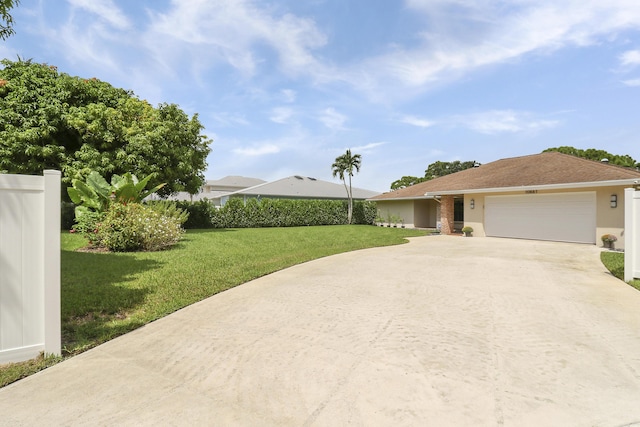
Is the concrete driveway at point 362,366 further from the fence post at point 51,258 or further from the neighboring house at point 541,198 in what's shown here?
the neighboring house at point 541,198

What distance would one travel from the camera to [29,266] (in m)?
3.39

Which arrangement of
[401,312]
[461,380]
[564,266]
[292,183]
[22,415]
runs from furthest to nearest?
1. [292,183]
2. [564,266]
3. [401,312]
4. [461,380]
5. [22,415]

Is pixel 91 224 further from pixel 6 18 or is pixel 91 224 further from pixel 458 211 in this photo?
pixel 458 211

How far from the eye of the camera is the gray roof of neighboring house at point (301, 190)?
35.4m

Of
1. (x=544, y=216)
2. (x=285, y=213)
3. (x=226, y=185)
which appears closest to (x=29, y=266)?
(x=544, y=216)

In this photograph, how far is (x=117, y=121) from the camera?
17.4 metres

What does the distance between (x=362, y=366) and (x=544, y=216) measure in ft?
58.4

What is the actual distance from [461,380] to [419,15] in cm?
1343

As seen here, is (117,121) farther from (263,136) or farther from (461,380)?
(461,380)

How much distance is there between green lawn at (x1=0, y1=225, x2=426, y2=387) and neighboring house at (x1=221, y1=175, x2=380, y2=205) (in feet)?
73.5

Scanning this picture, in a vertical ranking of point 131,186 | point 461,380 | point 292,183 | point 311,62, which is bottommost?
point 461,380

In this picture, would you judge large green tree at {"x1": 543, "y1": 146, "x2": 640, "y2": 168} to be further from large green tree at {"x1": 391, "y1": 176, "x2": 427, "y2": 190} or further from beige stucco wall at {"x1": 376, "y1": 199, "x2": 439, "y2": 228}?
beige stucco wall at {"x1": 376, "y1": 199, "x2": 439, "y2": 228}

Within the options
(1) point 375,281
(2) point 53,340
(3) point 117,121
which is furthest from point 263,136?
(2) point 53,340

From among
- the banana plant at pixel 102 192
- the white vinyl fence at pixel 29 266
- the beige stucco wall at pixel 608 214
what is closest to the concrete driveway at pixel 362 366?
the white vinyl fence at pixel 29 266
